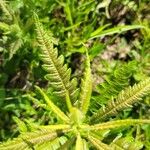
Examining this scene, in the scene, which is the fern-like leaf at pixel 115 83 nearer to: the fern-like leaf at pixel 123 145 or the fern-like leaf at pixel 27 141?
the fern-like leaf at pixel 123 145

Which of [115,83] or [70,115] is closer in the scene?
[70,115]

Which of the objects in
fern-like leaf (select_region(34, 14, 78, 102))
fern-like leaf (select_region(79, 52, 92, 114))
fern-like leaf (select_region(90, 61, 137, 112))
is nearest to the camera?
fern-like leaf (select_region(34, 14, 78, 102))

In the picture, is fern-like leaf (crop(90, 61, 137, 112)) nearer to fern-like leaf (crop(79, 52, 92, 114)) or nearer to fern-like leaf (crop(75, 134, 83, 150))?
fern-like leaf (crop(79, 52, 92, 114))

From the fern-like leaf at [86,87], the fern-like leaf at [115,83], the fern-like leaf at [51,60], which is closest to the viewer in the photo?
the fern-like leaf at [51,60]

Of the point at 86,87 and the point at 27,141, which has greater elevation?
the point at 86,87

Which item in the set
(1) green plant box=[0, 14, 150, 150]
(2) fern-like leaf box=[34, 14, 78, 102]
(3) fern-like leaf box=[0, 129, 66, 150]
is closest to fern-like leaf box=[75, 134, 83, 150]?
(1) green plant box=[0, 14, 150, 150]

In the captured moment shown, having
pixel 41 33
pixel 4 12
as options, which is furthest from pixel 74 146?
pixel 4 12

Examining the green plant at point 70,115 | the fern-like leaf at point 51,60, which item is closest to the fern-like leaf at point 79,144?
the green plant at point 70,115

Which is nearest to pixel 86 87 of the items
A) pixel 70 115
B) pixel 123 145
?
pixel 70 115

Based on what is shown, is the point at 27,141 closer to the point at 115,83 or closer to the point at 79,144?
the point at 79,144
